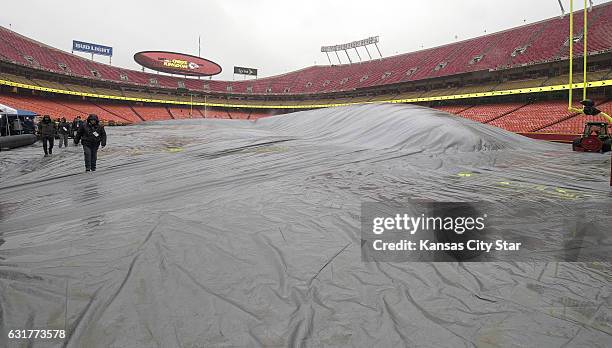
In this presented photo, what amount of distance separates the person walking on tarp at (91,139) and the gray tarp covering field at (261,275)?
112 cm

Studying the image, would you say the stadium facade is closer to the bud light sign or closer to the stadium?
the bud light sign

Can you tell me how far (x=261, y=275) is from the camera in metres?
1.80

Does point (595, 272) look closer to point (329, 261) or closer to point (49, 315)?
point (329, 261)

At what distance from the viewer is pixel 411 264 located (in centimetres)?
193

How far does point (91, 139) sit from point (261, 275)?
5437 millimetres

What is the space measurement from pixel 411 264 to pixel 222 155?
5.61 m

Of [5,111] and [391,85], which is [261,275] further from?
[391,85]

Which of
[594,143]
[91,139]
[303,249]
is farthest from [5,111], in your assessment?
[594,143]

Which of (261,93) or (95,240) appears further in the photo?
(261,93)

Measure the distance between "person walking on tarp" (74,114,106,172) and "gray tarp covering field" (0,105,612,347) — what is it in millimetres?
1117

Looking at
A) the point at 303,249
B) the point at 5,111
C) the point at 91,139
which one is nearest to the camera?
the point at 303,249

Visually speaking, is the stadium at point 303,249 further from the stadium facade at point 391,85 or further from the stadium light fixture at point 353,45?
the stadium light fixture at point 353,45

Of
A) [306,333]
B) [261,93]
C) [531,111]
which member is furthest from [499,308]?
[261,93]

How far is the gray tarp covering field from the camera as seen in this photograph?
4.35 ft
